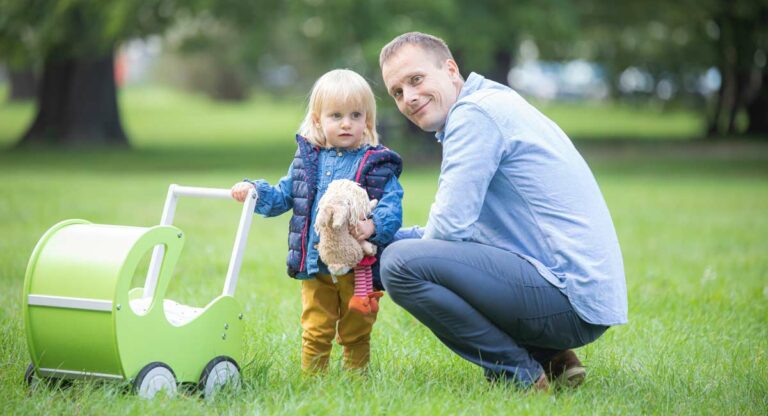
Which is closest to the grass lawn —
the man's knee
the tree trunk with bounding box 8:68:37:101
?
the man's knee

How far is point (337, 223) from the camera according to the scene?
12.0ft

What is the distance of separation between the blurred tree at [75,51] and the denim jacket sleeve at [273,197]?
574 inches

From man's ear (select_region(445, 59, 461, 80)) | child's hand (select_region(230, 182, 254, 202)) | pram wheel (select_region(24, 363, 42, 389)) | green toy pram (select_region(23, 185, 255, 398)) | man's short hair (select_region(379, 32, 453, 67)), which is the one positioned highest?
man's short hair (select_region(379, 32, 453, 67))

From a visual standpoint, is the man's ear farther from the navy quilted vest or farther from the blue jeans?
the blue jeans

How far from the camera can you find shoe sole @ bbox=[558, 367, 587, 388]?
3.96 m

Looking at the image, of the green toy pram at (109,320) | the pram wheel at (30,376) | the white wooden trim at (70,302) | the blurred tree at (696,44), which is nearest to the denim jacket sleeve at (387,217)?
the green toy pram at (109,320)

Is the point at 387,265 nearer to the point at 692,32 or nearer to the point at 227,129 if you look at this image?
the point at 692,32

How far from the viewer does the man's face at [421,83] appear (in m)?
3.87

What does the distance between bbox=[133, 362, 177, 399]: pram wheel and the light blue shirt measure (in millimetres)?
1138

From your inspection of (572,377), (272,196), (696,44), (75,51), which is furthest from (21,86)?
(572,377)

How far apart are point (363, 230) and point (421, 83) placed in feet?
2.10

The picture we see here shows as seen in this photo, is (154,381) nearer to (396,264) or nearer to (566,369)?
(396,264)

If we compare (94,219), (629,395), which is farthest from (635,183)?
(629,395)

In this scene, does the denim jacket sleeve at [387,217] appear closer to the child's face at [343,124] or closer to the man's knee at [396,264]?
the man's knee at [396,264]
